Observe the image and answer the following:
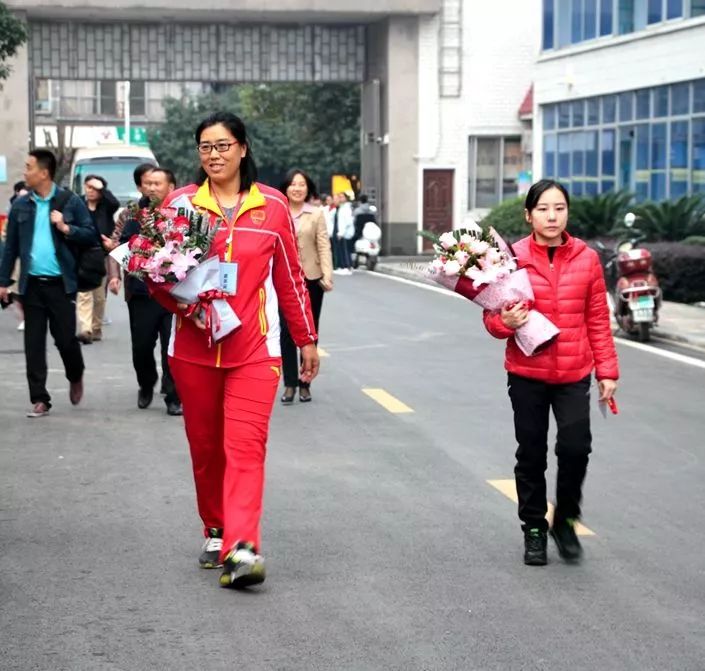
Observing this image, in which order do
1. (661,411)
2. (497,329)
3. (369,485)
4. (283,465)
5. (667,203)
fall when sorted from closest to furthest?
(497,329)
(369,485)
(283,465)
(661,411)
(667,203)

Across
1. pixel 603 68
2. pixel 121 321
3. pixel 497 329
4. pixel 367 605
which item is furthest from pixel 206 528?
pixel 603 68

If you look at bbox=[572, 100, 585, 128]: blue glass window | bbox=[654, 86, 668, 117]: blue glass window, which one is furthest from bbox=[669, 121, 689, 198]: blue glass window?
bbox=[572, 100, 585, 128]: blue glass window

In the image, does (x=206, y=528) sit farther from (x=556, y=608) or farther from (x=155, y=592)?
(x=556, y=608)

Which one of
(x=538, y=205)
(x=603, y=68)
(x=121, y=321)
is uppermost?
(x=603, y=68)

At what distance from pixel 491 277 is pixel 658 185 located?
25.3m

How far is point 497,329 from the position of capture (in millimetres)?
6777

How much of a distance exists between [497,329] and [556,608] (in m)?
1.25

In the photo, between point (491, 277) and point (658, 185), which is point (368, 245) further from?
point (491, 277)

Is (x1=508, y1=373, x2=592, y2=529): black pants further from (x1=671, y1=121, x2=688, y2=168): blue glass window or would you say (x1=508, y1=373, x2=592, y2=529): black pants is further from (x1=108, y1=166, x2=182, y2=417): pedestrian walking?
(x1=671, y1=121, x2=688, y2=168): blue glass window

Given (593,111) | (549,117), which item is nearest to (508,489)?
(593,111)

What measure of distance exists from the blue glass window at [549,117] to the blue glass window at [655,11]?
604 centimetres

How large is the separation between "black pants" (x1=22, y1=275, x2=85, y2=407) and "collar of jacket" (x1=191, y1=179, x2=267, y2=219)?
16.5ft

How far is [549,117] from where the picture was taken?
37031mm

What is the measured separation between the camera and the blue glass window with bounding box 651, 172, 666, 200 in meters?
31.0
